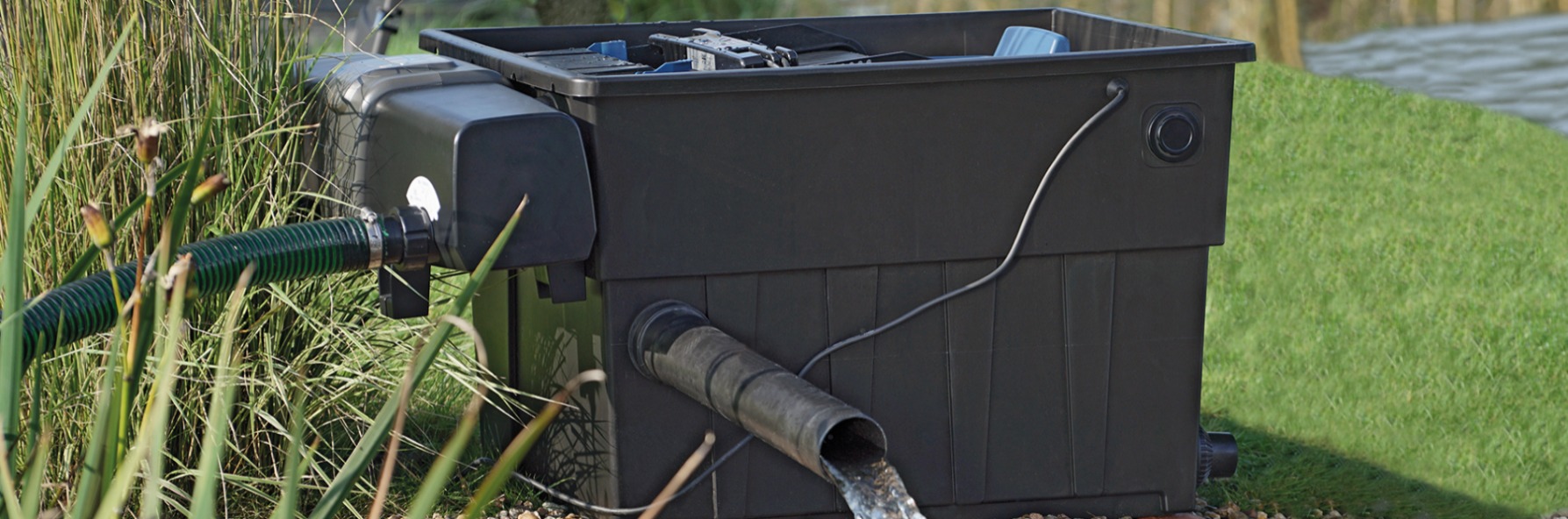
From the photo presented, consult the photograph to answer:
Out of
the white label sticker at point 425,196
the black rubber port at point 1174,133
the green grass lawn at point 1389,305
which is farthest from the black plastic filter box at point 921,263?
the green grass lawn at point 1389,305

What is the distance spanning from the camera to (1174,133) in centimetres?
241

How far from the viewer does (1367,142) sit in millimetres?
6117

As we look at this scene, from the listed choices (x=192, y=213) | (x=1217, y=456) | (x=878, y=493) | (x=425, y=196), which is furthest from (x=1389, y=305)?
(x=192, y=213)

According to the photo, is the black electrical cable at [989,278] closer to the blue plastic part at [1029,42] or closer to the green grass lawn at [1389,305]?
the blue plastic part at [1029,42]

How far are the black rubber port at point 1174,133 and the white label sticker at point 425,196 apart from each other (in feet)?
3.63

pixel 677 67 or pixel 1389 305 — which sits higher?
pixel 677 67

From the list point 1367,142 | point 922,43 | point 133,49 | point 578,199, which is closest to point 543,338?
point 578,199

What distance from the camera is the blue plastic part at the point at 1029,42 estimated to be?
280cm

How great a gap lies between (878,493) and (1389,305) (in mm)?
2839

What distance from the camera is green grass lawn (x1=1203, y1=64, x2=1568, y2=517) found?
11.0 ft

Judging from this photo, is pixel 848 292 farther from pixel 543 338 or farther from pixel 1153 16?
pixel 1153 16

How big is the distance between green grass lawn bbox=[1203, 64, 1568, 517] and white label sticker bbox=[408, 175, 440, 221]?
1696 mm

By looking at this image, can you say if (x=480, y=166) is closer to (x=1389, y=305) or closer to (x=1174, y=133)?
(x=1174, y=133)

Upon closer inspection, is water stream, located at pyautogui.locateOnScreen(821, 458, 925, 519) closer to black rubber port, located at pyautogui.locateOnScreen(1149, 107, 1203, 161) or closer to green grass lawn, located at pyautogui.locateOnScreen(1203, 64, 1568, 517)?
black rubber port, located at pyautogui.locateOnScreen(1149, 107, 1203, 161)
